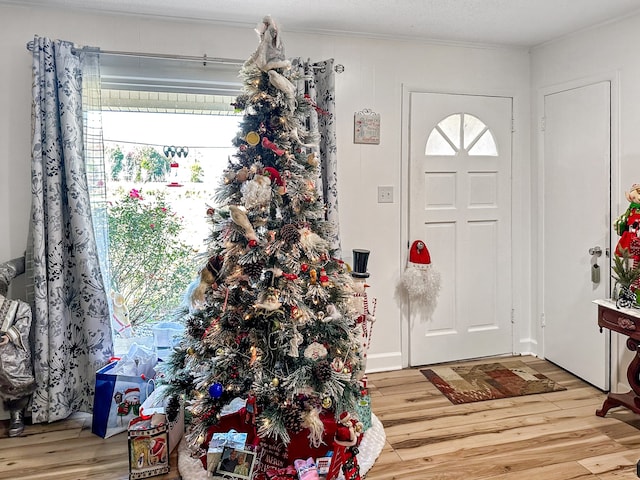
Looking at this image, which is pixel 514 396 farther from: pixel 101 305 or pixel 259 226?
pixel 101 305

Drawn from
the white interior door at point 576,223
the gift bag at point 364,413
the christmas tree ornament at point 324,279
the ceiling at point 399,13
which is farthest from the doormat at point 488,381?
the ceiling at point 399,13

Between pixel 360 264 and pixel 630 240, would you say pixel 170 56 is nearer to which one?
pixel 360 264

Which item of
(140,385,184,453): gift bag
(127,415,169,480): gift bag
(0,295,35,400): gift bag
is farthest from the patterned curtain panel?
(127,415,169,480): gift bag

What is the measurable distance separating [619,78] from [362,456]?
2.71 m

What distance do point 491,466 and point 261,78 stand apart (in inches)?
84.2

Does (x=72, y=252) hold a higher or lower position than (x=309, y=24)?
lower

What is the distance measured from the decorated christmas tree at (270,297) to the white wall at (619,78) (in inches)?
77.2

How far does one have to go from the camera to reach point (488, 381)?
3.41 metres

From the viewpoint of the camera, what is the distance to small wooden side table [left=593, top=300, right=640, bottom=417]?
2676 mm

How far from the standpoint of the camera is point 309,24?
10.4ft

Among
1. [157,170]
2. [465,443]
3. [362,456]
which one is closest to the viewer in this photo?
[362,456]

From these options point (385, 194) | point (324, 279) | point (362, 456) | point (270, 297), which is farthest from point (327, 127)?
point (362, 456)

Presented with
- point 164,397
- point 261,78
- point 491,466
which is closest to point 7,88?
point 261,78

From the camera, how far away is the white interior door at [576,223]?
10.6 ft
